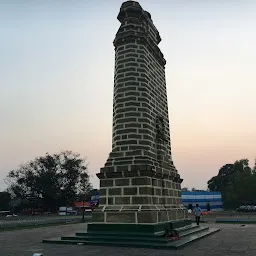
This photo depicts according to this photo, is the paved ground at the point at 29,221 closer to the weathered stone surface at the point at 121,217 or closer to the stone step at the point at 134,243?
the stone step at the point at 134,243

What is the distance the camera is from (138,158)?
11102 millimetres

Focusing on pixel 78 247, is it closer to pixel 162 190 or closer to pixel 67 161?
pixel 162 190

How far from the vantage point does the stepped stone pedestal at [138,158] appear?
10.3m

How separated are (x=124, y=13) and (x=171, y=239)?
31.5 ft

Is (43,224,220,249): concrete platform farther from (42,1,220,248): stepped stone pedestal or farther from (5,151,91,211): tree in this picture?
(5,151,91,211): tree

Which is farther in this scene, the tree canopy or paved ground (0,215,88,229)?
the tree canopy

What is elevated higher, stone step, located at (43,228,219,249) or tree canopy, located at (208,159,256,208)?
tree canopy, located at (208,159,256,208)

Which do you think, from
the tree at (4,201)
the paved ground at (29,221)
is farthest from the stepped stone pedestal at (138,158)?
the tree at (4,201)

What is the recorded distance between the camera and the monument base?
917cm

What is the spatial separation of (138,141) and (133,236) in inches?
135

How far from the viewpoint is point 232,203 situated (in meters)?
58.3

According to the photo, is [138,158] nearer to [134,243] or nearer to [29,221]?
[134,243]

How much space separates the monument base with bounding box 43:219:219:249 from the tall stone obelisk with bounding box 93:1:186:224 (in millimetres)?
250

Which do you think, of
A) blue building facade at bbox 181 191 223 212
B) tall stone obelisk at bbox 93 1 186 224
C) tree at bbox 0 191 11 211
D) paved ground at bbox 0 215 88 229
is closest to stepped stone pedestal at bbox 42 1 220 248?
tall stone obelisk at bbox 93 1 186 224
